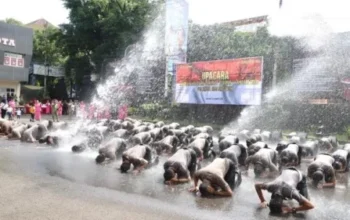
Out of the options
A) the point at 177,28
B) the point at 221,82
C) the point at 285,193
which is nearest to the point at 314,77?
the point at 221,82

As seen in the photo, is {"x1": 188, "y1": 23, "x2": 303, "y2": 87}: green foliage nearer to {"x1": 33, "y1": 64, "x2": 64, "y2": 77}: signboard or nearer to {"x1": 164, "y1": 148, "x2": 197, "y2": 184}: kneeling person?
{"x1": 164, "y1": 148, "x2": 197, "y2": 184}: kneeling person

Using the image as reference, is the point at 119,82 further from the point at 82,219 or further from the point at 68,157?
the point at 82,219

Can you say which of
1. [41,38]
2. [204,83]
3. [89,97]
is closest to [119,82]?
[89,97]

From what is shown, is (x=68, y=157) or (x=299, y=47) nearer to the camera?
(x=68, y=157)

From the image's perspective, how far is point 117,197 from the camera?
8578mm

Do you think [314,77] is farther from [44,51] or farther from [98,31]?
[44,51]

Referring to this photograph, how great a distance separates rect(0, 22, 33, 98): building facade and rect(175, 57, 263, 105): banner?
18.4 m

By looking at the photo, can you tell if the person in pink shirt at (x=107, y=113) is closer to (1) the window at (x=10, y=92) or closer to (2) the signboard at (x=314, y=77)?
(2) the signboard at (x=314, y=77)

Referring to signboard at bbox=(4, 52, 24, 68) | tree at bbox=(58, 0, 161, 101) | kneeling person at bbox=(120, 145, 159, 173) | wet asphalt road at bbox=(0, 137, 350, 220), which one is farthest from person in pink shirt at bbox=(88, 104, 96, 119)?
kneeling person at bbox=(120, 145, 159, 173)

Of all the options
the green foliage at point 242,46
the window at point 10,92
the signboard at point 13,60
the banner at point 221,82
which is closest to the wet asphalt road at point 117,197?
the banner at point 221,82

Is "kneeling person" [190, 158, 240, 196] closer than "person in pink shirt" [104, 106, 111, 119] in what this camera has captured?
Yes

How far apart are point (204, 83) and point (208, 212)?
21023mm

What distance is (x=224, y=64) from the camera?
27.1 m

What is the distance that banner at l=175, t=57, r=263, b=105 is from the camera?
25.2 m
